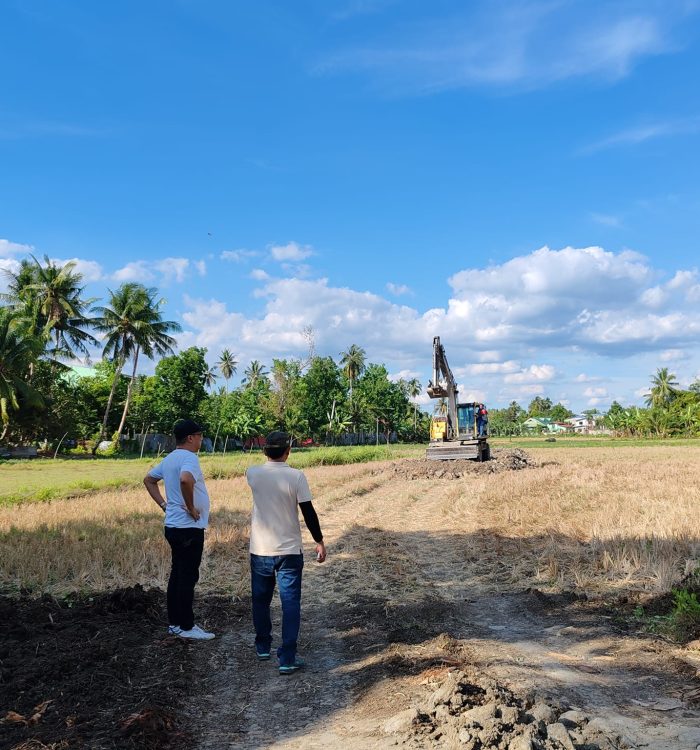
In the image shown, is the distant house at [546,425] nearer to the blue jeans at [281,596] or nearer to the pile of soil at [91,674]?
the pile of soil at [91,674]

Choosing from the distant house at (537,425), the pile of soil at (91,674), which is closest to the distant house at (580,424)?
the distant house at (537,425)

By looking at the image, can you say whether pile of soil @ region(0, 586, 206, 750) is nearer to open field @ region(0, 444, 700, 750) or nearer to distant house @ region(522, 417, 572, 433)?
open field @ region(0, 444, 700, 750)

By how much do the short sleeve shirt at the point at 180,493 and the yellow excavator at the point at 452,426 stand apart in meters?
22.1

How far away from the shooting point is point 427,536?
11.2 metres

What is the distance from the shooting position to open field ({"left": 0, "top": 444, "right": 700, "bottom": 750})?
391 cm

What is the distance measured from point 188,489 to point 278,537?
3.44ft

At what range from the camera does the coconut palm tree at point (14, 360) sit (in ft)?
131

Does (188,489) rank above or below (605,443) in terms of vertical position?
above

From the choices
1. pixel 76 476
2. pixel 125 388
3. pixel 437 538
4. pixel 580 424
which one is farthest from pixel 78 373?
pixel 580 424

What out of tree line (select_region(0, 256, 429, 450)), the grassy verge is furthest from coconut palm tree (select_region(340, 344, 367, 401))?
the grassy verge

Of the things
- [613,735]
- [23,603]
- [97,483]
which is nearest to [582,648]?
[613,735]

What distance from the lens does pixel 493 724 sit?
341 centimetres

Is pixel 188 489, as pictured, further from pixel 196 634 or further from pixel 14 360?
pixel 14 360

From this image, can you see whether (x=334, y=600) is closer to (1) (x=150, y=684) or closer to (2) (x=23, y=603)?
(1) (x=150, y=684)
